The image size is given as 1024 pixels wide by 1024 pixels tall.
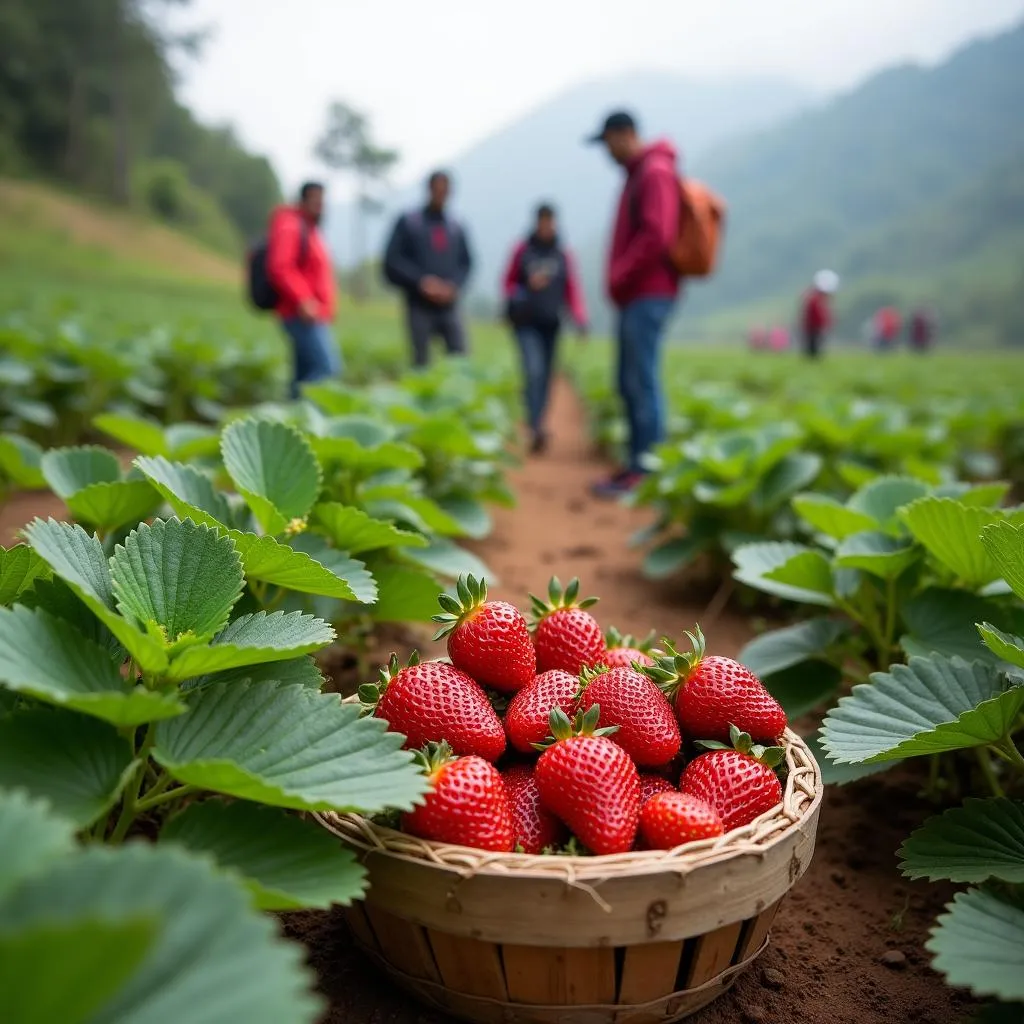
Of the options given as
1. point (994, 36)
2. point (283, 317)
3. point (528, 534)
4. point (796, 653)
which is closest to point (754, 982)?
point (796, 653)

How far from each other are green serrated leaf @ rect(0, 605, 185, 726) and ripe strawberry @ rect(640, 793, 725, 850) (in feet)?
2.18

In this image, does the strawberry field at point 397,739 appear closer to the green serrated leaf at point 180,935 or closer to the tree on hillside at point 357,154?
the green serrated leaf at point 180,935

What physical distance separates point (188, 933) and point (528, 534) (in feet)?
13.1

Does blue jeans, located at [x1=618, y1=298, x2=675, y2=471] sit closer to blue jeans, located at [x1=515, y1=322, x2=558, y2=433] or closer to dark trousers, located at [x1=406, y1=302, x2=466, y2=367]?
blue jeans, located at [x1=515, y1=322, x2=558, y2=433]

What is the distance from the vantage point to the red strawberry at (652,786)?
1.39m

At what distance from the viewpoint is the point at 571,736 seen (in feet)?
4.48

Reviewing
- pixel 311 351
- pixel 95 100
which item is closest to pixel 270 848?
pixel 311 351

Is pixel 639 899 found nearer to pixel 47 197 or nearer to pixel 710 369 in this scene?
pixel 710 369

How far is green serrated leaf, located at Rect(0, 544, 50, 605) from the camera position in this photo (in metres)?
1.39

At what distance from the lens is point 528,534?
4734 millimetres

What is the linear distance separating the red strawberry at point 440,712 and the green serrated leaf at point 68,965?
2.47ft

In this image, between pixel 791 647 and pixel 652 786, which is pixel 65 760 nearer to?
pixel 652 786

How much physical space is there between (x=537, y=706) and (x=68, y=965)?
0.89m

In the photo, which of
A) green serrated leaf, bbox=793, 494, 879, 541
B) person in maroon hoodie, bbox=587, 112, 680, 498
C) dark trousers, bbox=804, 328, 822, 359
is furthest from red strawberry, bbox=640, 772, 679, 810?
dark trousers, bbox=804, 328, 822, 359
